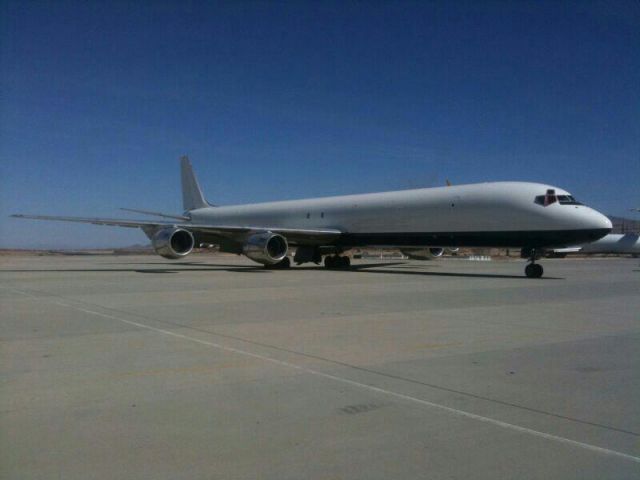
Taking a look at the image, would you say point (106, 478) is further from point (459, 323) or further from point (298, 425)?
point (459, 323)

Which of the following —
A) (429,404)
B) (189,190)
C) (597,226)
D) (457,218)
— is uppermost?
(189,190)

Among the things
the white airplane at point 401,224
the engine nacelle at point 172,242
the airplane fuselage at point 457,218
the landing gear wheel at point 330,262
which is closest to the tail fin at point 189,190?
the white airplane at point 401,224

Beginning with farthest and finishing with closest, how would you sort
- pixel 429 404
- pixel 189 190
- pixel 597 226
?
pixel 189 190 → pixel 597 226 → pixel 429 404

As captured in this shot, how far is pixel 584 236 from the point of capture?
64.4 ft

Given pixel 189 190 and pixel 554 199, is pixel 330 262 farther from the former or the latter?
pixel 189 190

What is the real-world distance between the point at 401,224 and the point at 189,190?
2033cm

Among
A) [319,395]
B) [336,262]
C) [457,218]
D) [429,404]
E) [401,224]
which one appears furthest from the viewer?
[336,262]

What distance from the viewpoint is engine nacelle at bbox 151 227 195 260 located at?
2478 cm

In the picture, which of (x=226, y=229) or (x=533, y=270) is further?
(x=226, y=229)

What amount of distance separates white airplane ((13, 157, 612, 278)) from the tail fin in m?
6.08

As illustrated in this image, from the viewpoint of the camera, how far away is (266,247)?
24.9 metres

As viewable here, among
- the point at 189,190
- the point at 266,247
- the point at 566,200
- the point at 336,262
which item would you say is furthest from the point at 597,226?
the point at 189,190

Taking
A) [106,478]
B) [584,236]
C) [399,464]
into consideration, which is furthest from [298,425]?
[584,236]

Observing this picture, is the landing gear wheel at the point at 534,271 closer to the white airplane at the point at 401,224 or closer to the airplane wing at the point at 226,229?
the white airplane at the point at 401,224
